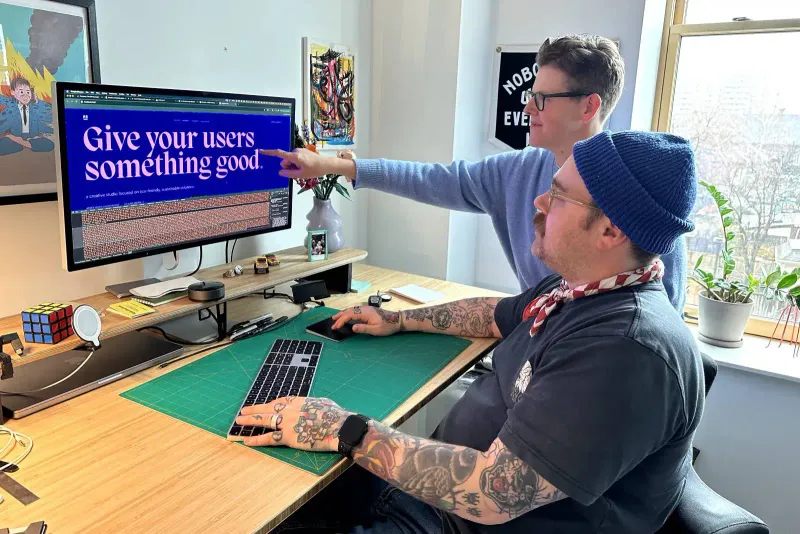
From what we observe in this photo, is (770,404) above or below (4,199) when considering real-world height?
below

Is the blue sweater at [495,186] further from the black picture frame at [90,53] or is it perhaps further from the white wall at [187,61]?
the black picture frame at [90,53]

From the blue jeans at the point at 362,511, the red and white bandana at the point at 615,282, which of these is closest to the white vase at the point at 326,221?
the blue jeans at the point at 362,511

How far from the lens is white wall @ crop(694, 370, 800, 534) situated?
79.5 inches

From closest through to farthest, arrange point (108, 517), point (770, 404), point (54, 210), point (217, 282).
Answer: point (108, 517), point (54, 210), point (217, 282), point (770, 404)

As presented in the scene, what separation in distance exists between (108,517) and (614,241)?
0.90m

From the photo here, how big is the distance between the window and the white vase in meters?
1.41

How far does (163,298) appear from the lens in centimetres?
147

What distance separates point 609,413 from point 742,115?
6.17ft

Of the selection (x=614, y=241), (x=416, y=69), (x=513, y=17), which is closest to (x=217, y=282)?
(x=614, y=241)

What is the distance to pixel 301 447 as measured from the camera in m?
1.07

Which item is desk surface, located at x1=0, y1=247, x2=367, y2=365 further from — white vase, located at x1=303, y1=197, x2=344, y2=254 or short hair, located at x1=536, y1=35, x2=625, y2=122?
short hair, located at x1=536, y1=35, x2=625, y2=122

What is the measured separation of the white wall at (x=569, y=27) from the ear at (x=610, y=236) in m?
1.45

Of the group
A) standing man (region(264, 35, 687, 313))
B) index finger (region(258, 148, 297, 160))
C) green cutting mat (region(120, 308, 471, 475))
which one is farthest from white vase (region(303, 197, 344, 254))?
green cutting mat (region(120, 308, 471, 475))

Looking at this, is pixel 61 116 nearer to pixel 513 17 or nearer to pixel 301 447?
pixel 301 447
